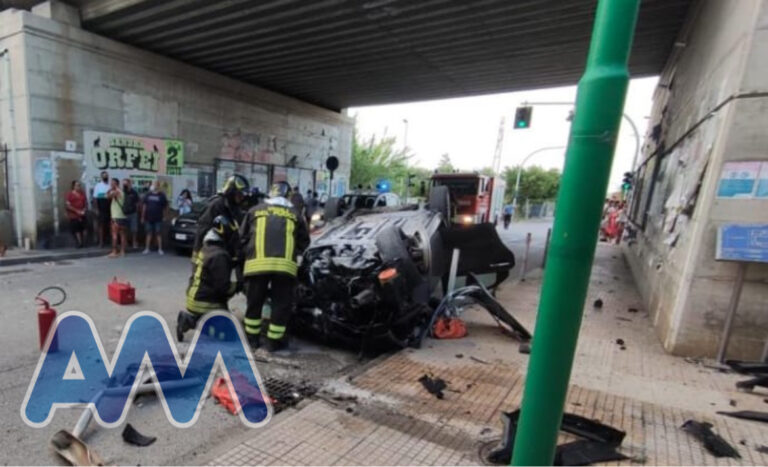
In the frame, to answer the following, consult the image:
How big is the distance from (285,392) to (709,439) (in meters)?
3.21

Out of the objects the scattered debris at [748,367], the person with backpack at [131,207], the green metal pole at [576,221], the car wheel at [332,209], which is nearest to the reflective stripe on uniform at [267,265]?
the car wheel at [332,209]

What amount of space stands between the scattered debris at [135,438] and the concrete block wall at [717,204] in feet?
17.2

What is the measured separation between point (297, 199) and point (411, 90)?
7.12 meters

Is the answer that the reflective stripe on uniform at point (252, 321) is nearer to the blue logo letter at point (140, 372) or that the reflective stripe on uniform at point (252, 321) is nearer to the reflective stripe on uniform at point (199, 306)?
the blue logo letter at point (140, 372)

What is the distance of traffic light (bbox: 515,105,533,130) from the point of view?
13.9 meters

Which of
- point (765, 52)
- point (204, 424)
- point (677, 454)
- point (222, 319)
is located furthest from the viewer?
point (222, 319)

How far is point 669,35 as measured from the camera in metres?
8.92

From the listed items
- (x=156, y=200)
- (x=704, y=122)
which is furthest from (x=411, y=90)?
(x=704, y=122)

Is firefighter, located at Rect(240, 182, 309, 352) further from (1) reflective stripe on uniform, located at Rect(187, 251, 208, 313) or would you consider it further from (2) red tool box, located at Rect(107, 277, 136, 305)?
(2) red tool box, located at Rect(107, 277, 136, 305)

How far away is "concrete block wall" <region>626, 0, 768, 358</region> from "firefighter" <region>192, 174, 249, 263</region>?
513cm

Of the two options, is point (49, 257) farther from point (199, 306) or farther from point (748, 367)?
point (748, 367)

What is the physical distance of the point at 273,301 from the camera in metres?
4.34

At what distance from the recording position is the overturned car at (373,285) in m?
4.18

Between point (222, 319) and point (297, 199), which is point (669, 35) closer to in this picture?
point (297, 199)
